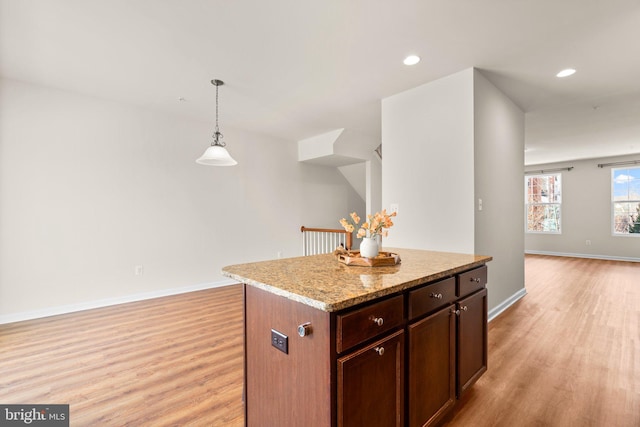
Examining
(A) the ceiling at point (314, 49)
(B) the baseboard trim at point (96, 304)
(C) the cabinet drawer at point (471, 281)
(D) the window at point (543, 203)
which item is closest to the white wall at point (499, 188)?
(A) the ceiling at point (314, 49)

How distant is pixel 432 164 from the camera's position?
318 cm

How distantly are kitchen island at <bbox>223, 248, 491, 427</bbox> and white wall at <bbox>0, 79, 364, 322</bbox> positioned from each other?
10.3 feet

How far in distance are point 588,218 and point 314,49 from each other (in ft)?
27.7

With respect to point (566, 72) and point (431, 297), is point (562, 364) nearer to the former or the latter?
point (431, 297)

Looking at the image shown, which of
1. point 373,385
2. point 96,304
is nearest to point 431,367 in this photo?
point 373,385

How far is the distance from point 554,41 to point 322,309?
2.98m

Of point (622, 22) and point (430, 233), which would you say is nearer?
point (622, 22)

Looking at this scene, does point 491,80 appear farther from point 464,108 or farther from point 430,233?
point 430,233

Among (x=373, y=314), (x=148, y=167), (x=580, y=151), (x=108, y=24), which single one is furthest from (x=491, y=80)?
(x=580, y=151)

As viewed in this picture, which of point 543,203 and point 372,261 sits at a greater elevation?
point 543,203

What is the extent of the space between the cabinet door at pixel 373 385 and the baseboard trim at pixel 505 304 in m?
2.40

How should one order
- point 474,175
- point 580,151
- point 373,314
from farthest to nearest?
point 580,151 → point 474,175 → point 373,314

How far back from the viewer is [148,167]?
4.08 meters

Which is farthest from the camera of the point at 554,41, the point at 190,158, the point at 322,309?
the point at 190,158
